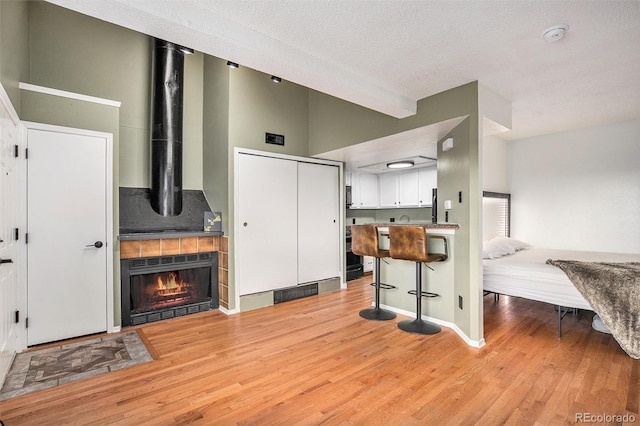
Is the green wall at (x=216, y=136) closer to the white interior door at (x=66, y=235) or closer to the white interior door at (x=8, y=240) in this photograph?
the white interior door at (x=66, y=235)

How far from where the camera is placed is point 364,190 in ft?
21.5

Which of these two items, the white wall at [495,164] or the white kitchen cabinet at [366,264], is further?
the white kitchen cabinet at [366,264]

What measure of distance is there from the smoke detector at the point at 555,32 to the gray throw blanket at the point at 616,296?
2158 mm

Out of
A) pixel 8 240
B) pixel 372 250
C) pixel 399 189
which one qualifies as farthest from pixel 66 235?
pixel 399 189

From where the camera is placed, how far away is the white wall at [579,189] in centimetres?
442

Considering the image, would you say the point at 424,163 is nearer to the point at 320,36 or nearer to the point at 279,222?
the point at 279,222

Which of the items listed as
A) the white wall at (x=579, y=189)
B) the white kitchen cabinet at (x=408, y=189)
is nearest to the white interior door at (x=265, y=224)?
the white kitchen cabinet at (x=408, y=189)

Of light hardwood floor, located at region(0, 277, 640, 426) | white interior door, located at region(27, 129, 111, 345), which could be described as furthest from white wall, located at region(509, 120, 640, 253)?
white interior door, located at region(27, 129, 111, 345)

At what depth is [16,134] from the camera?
8.70 feet

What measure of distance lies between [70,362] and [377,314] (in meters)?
3.05

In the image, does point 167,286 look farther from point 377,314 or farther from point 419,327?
point 419,327

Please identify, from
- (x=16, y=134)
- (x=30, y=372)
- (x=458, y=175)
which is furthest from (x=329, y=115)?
(x=30, y=372)

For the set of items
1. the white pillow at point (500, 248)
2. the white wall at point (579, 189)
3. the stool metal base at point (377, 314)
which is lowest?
the stool metal base at point (377, 314)

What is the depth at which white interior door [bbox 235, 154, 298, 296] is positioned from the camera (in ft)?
13.2
